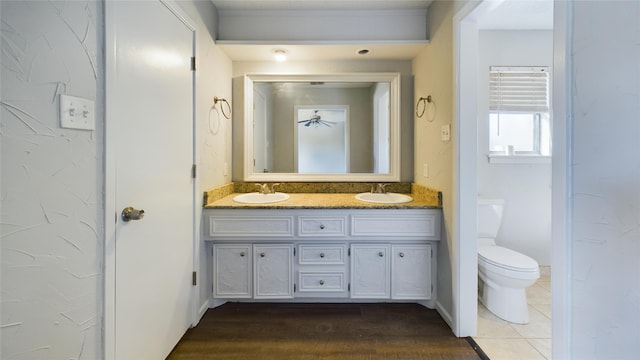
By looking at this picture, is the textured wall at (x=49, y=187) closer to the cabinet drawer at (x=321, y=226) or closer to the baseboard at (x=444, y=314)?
the cabinet drawer at (x=321, y=226)

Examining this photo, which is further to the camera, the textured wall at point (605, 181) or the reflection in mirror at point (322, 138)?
the reflection in mirror at point (322, 138)

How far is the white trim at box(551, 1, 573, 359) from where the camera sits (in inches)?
39.5

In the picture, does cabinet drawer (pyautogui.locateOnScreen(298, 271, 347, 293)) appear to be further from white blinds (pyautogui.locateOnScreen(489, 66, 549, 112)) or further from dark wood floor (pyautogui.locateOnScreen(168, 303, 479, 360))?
white blinds (pyautogui.locateOnScreen(489, 66, 549, 112))

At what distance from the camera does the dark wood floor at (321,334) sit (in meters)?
1.70

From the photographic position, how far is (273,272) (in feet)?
6.99

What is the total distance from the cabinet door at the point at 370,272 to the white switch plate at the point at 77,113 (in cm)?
169

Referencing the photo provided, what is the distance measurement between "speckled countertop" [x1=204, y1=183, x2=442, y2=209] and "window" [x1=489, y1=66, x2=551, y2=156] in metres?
1.00

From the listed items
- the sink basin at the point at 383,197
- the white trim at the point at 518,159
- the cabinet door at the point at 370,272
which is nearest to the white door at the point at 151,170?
the cabinet door at the point at 370,272

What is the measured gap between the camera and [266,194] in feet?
8.02

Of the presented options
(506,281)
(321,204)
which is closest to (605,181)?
(506,281)

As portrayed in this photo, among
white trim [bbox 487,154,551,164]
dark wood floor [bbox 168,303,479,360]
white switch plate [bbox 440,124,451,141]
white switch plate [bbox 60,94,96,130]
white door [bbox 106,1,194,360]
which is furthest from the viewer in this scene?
white trim [bbox 487,154,551,164]

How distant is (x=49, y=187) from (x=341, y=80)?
2207mm

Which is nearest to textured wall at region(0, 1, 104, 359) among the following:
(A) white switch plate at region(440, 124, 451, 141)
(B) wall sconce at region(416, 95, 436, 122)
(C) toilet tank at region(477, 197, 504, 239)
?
(A) white switch plate at region(440, 124, 451, 141)

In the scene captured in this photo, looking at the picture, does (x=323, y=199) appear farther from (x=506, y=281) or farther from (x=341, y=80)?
(x=506, y=281)
